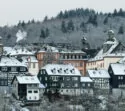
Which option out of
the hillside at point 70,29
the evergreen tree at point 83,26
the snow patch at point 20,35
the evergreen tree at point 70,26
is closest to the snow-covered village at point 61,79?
the hillside at point 70,29

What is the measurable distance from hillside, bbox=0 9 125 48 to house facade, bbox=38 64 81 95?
93.4ft

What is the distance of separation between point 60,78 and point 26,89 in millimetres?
4493

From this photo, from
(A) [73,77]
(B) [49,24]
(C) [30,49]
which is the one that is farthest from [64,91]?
(B) [49,24]

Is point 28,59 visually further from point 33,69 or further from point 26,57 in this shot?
point 33,69

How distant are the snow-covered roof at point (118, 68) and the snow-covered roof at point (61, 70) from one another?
3.71 m

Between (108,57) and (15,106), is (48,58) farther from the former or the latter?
(15,106)

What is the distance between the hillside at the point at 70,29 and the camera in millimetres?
123750

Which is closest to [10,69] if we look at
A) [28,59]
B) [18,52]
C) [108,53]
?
[28,59]

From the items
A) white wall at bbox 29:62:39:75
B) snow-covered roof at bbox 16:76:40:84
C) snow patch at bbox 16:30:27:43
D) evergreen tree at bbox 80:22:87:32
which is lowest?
snow-covered roof at bbox 16:76:40:84

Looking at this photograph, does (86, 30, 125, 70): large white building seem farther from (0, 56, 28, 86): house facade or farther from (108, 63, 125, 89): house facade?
(0, 56, 28, 86): house facade

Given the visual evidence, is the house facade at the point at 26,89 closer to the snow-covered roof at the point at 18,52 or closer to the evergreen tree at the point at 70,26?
the snow-covered roof at the point at 18,52

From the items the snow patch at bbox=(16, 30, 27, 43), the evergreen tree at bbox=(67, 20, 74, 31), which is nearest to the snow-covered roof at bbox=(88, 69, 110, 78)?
the snow patch at bbox=(16, 30, 27, 43)

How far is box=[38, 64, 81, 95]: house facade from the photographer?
83.4 meters

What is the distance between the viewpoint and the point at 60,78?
278 ft
